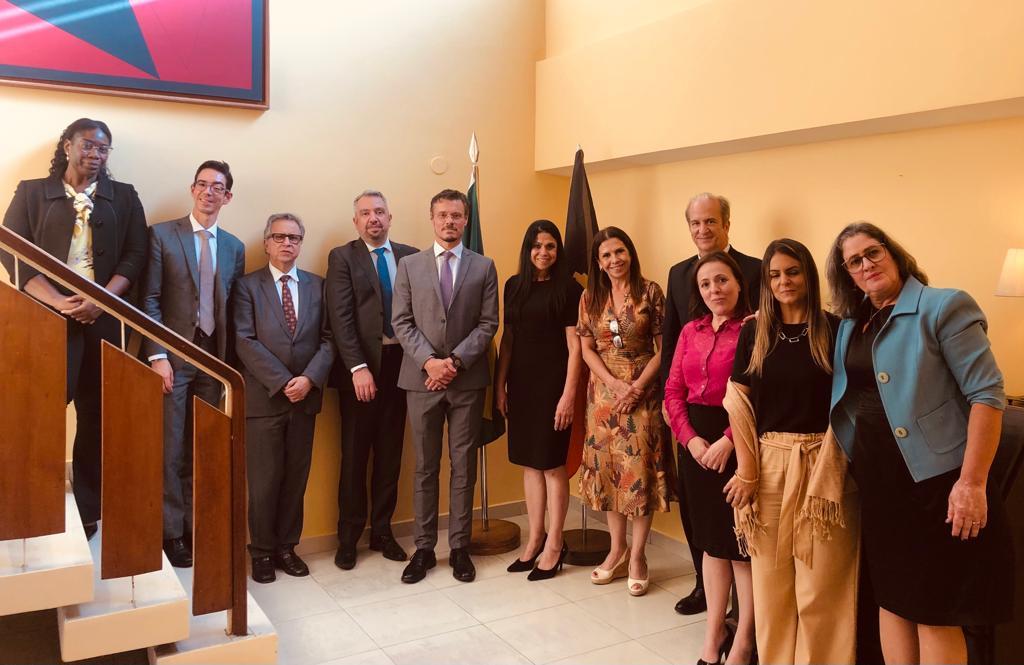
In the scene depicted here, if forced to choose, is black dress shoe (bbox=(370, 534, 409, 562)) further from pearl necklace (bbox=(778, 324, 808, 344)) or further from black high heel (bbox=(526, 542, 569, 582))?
pearl necklace (bbox=(778, 324, 808, 344))

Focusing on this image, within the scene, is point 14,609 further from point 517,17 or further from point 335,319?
point 517,17

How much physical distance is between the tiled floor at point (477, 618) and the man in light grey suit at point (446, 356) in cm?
19

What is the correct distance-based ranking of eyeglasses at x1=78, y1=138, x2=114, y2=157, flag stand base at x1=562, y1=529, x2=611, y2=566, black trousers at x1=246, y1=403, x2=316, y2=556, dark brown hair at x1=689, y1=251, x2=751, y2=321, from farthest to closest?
flag stand base at x1=562, y1=529, x2=611, y2=566
black trousers at x1=246, y1=403, x2=316, y2=556
eyeglasses at x1=78, y1=138, x2=114, y2=157
dark brown hair at x1=689, y1=251, x2=751, y2=321

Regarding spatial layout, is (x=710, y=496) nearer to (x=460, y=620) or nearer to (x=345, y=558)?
(x=460, y=620)

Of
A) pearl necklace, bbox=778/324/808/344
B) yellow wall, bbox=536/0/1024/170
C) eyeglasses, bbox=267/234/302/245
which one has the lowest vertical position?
pearl necklace, bbox=778/324/808/344

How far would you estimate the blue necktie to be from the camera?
438cm

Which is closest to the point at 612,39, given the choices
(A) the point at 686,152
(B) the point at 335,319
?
(A) the point at 686,152

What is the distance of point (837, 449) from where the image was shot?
267 cm

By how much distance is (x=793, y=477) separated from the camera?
272 centimetres

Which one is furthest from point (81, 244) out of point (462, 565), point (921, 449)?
point (921, 449)

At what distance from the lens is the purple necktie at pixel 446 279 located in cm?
414

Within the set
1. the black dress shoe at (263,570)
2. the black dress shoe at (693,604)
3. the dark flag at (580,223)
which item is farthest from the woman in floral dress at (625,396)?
the black dress shoe at (263,570)

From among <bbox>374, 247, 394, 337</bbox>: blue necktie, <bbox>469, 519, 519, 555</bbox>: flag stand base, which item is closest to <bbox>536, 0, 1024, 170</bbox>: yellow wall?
<bbox>374, 247, 394, 337</bbox>: blue necktie

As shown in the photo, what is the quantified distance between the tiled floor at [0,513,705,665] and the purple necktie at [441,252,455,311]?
51.5 inches
